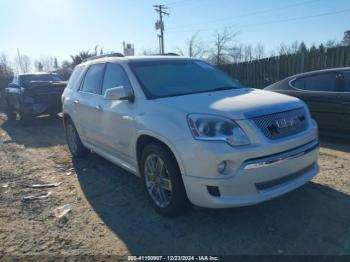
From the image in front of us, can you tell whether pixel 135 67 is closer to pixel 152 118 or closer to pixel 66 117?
pixel 152 118

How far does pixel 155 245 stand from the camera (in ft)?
11.2

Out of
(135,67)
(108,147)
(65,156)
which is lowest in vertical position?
(65,156)

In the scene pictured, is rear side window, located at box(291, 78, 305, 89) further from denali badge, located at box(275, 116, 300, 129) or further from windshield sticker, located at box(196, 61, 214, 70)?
denali badge, located at box(275, 116, 300, 129)

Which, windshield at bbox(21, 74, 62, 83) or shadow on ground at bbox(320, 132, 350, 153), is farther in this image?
windshield at bbox(21, 74, 62, 83)

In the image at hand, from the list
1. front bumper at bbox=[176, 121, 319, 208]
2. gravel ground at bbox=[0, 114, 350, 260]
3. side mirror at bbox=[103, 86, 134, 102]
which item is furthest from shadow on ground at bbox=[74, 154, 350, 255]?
side mirror at bbox=[103, 86, 134, 102]

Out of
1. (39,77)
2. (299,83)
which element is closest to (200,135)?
(299,83)

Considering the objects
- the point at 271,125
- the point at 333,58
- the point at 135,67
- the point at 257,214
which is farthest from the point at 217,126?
the point at 333,58

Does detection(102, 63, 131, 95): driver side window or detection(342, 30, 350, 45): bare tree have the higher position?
detection(342, 30, 350, 45): bare tree

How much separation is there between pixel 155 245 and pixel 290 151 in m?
1.67

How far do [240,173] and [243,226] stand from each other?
2.47 feet

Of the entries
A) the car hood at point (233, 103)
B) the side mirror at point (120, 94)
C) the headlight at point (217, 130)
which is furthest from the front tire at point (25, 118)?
the headlight at point (217, 130)

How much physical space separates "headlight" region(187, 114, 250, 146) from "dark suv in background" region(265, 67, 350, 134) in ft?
12.9

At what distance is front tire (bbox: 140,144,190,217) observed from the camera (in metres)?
3.63

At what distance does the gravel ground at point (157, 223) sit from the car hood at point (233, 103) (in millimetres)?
1188
